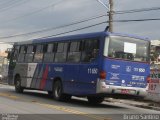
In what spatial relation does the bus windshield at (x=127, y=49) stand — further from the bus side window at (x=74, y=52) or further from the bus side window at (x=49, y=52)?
the bus side window at (x=49, y=52)

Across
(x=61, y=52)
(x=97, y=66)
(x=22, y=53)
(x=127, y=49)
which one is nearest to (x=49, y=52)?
(x=61, y=52)

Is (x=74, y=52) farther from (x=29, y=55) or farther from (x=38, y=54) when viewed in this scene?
(x=29, y=55)

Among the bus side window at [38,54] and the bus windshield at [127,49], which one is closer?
the bus windshield at [127,49]

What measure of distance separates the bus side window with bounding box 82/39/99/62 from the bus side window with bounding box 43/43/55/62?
11.0 ft

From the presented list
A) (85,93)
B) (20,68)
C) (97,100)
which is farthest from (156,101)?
(20,68)

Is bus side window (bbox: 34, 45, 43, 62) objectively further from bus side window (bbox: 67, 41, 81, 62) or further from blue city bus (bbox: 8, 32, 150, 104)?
bus side window (bbox: 67, 41, 81, 62)

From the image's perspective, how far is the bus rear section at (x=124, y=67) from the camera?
18.5 metres

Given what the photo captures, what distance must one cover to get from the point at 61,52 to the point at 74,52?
1.35m

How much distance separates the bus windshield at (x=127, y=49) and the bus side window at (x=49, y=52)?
4773mm

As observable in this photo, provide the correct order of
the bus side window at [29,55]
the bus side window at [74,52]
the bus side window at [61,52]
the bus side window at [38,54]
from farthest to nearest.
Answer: the bus side window at [29,55], the bus side window at [38,54], the bus side window at [61,52], the bus side window at [74,52]

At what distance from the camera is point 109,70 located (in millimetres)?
18562

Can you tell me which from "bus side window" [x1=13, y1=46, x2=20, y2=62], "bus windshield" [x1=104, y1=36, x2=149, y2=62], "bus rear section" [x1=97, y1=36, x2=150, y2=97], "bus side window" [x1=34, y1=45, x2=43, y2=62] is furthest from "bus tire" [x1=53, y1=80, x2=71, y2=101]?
"bus side window" [x1=13, y1=46, x2=20, y2=62]

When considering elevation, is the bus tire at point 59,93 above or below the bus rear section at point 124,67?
below

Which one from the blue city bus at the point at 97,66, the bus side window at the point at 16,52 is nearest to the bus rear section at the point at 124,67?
the blue city bus at the point at 97,66
